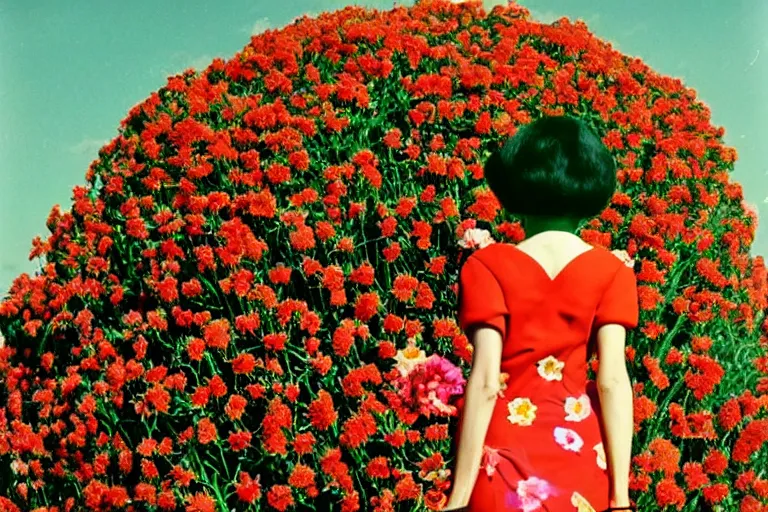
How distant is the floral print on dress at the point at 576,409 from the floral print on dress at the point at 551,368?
0.06m

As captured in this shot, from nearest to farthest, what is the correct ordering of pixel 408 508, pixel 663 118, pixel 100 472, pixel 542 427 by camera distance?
pixel 542 427 → pixel 408 508 → pixel 100 472 → pixel 663 118

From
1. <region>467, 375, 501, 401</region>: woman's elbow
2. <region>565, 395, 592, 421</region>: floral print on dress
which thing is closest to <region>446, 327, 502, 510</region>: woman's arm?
<region>467, 375, 501, 401</region>: woman's elbow

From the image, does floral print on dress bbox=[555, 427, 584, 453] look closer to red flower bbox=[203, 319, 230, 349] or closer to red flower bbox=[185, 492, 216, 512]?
red flower bbox=[203, 319, 230, 349]

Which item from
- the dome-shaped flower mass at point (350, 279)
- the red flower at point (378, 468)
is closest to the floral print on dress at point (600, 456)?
the dome-shaped flower mass at point (350, 279)

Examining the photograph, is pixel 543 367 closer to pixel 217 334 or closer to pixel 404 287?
pixel 404 287

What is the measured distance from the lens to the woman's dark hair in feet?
7.71

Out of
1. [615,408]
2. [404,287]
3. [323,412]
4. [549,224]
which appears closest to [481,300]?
[549,224]

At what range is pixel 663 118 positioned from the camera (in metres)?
4.22

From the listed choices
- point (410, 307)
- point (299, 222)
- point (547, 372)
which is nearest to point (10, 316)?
point (299, 222)

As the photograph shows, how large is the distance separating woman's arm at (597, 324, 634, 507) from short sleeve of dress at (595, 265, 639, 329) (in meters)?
0.02

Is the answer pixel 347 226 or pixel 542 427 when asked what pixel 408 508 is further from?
pixel 542 427

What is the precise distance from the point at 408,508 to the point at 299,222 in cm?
115

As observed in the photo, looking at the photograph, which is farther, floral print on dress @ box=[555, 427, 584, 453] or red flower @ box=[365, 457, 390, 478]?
red flower @ box=[365, 457, 390, 478]

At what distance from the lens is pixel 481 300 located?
221 cm
